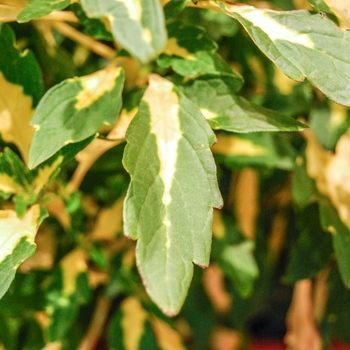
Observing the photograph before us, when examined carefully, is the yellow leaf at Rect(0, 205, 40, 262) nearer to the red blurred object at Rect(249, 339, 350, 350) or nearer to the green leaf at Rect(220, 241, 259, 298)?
the green leaf at Rect(220, 241, 259, 298)

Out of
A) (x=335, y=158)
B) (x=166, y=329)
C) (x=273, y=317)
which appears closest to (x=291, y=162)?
(x=335, y=158)

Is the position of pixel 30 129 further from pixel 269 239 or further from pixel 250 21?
pixel 269 239

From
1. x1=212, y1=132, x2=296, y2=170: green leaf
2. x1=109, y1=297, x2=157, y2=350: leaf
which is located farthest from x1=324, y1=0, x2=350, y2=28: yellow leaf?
x1=109, y1=297, x2=157, y2=350: leaf

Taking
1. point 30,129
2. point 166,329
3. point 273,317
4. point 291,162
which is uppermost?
point 30,129

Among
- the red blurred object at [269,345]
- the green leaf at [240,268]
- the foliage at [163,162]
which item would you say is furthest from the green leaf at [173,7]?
the red blurred object at [269,345]

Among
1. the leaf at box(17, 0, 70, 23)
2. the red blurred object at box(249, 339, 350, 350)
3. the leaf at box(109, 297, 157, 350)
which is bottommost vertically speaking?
the red blurred object at box(249, 339, 350, 350)

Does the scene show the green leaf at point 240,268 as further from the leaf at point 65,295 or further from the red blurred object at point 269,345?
the red blurred object at point 269,345
